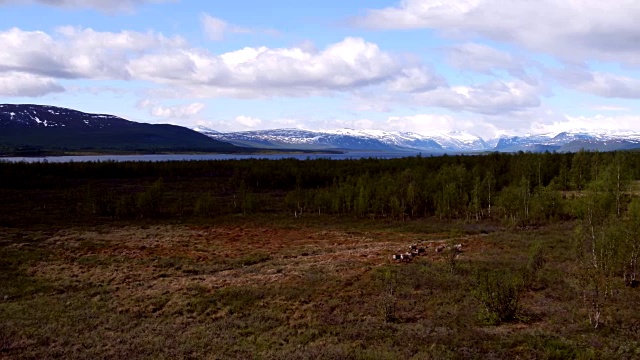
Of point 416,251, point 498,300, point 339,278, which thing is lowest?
point 339,278

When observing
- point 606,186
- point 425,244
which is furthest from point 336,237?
point 606,186

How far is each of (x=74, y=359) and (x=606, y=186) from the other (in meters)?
49.5

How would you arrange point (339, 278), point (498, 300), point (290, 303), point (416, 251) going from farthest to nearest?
1. point (416, 251)
2. point (339, 278)
3. point (290, 303)
4. point (498, 300)

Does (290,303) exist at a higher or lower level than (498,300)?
lower

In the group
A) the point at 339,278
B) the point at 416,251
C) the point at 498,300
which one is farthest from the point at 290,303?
the point at 416,251

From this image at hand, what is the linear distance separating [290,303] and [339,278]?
6148 millimetres

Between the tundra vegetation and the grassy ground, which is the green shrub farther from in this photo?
the grassy ground

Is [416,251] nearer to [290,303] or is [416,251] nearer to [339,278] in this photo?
[339,278]

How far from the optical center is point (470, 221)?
65438mm

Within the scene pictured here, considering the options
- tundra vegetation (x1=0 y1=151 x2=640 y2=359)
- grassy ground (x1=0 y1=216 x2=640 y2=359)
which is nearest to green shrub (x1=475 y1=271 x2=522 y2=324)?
tundra vegetation (x1=0 y1=151 x2=640 y2=359)

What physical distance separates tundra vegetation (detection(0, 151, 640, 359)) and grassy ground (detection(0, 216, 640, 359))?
5.0 inches

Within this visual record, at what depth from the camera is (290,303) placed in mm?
29047

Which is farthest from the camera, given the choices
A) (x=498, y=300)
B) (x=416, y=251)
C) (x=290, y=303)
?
(x=416, y=251)

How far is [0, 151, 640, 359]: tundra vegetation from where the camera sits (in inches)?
892
